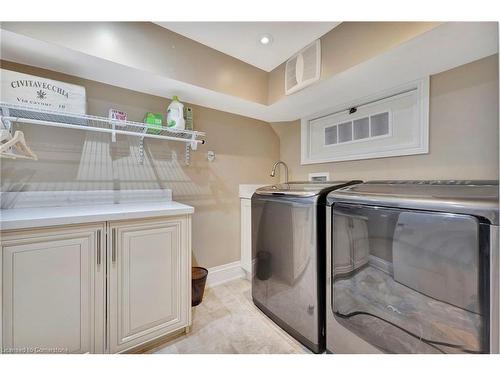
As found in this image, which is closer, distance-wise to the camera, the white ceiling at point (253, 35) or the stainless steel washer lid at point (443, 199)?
the stainless steel washer lid at point (443, 199)

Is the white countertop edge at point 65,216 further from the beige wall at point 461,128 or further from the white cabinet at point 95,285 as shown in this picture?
the beige wall at point 461,128

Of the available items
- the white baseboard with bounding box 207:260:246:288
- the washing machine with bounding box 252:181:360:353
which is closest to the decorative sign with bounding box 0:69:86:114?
the washing machine with bounding box 252:181:360:353

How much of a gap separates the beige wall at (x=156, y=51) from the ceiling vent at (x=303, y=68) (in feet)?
1.01

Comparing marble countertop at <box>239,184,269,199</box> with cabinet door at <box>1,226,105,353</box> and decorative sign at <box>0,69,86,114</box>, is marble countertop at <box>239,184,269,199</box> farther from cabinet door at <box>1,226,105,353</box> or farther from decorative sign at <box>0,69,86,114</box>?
decorative sign at <box>0,69,86,114</box>

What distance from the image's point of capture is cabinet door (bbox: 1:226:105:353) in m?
0.88

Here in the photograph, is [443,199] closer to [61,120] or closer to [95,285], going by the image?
[95,285]

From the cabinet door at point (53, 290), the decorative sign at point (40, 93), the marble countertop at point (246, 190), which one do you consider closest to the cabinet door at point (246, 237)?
the marble countertop at point (246, 190)

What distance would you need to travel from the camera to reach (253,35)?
1410 mm

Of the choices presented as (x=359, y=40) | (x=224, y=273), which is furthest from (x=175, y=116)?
(x=224, y=273)

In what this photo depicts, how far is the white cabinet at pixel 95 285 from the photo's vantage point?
0.89 m

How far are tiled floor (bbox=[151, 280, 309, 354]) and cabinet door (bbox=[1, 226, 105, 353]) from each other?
47cm

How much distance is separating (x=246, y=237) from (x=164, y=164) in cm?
110
